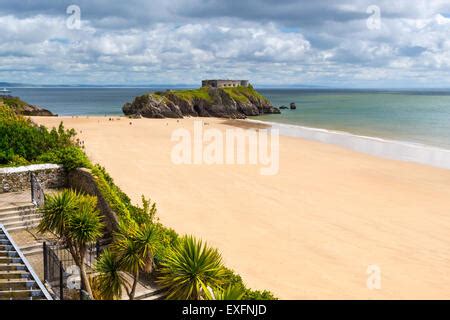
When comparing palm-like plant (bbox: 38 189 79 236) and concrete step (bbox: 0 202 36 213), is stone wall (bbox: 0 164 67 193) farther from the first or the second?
palm-like plant (bbox: 38 189 79 236)

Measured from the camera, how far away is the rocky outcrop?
9594 cm

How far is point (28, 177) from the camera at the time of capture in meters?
22.0

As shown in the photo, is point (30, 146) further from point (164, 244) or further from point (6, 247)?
point (164, 244)

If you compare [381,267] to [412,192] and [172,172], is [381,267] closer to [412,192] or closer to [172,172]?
[412,192]

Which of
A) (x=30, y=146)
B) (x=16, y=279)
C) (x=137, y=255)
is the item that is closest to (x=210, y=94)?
(x=30, y=146)

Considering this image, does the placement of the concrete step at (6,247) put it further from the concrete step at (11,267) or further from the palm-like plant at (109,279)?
the palm-like plant at (109,279)

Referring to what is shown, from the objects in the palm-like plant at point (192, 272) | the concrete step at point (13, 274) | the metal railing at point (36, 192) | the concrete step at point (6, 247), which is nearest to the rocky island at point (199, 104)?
the metal railing at point (36, 192)

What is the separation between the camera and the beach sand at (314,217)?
17516 mm

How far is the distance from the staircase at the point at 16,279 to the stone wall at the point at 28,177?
288 inches

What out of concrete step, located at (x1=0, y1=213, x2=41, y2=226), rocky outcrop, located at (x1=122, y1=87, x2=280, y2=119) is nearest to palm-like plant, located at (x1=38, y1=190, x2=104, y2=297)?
concrete step, located at (x1=0, y1=213, x2=41, y2=226)

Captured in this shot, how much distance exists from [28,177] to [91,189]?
4124 millimetres

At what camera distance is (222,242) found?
20.8 meters
